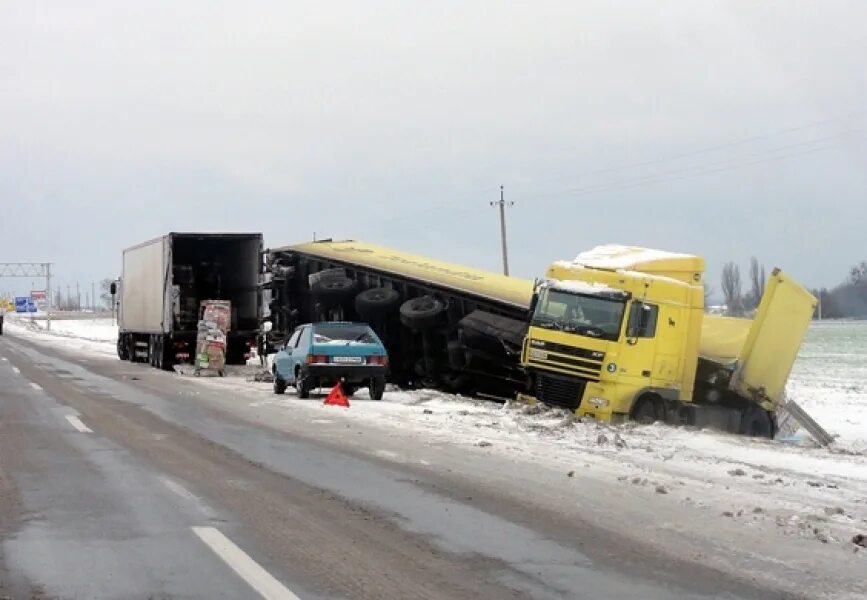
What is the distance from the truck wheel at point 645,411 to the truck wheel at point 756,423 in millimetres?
2492

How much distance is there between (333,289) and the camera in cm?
2666

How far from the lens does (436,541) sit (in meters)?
7.46

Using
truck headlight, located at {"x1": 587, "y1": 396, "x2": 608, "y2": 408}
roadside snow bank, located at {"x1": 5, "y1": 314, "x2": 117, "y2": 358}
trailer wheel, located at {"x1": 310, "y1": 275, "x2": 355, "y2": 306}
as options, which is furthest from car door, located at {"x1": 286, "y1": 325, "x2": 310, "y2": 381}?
roadside snow bank, located at {"x1": 5, "y1": 314, "x2": 117, "y2": 358}

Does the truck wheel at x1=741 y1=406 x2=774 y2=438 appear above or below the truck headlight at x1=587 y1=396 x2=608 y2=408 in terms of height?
below

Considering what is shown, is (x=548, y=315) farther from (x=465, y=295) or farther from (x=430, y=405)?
(x=465, y=295)

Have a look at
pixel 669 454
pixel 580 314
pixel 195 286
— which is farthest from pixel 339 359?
pixel 195 286

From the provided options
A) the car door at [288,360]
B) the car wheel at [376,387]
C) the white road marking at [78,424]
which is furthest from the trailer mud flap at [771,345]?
the white road marking at [78,424]

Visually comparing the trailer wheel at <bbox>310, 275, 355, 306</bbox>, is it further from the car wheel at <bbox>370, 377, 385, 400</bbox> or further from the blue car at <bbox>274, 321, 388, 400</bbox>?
the car wheel at <bbox>370, 377, 385, 400</bbox>

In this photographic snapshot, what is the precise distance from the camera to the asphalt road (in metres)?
6.16

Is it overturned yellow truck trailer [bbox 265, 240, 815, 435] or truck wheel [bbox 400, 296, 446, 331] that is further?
truck wheel [bbox 400, 296, 446, 331]

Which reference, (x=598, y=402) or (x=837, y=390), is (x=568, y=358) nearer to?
(x=598, y=402)

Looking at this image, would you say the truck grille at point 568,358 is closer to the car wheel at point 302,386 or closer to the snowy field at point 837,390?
the snowy field at point 837,390

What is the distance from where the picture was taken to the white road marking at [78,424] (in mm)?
14483

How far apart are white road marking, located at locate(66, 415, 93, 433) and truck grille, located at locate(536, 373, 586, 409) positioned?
304 inches
